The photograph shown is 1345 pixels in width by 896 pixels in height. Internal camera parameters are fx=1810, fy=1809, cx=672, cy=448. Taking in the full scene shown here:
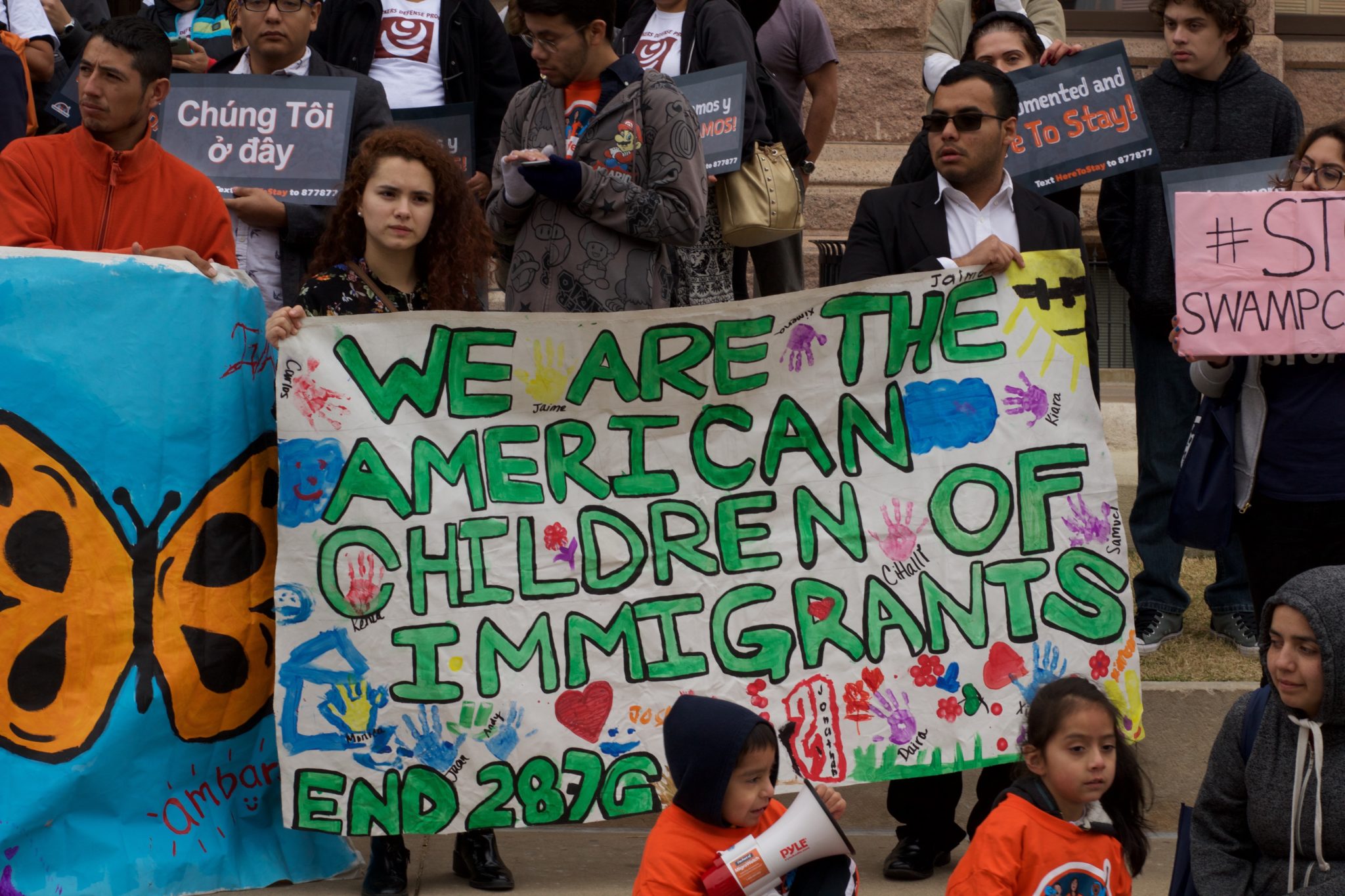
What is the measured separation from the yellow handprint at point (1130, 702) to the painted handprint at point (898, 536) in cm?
65

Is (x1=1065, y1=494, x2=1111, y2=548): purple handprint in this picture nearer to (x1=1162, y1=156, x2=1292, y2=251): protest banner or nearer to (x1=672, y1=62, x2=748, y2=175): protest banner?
(x1=1162, y1=156, x2=1292, y2=251): protest banner

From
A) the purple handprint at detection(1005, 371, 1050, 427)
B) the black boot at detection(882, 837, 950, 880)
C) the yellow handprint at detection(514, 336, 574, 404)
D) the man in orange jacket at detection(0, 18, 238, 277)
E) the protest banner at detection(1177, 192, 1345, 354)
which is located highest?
the man in orange jacket at detection(0, 18, 238, 277)

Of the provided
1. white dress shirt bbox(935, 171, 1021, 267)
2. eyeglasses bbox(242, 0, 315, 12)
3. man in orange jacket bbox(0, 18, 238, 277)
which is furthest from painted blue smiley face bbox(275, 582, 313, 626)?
eyeglasses bbox(242, 0, 315, 12)

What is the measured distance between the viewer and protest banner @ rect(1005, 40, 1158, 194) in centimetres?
643

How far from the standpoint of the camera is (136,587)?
4.79m

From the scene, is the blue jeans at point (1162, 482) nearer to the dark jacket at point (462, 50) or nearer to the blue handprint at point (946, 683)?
the blue handprint at point (946, 683)

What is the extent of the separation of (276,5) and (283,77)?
278mm

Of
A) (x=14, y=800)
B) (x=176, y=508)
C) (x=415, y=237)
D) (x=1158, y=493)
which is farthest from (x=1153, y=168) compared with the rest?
(x=14, y=800)

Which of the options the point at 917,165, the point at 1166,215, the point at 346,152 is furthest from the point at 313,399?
the point at 1166,215

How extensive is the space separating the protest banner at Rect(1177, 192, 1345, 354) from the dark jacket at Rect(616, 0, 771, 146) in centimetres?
209

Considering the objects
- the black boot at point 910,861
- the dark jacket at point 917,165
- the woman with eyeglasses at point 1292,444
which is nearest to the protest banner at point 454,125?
the dark jacket at point 917,165

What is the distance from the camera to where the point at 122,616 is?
476 cm

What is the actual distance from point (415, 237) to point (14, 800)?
181 cm

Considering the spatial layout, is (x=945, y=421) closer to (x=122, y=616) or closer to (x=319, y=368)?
(x=319, y=368)
